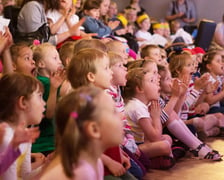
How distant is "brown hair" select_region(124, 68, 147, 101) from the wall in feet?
20.6

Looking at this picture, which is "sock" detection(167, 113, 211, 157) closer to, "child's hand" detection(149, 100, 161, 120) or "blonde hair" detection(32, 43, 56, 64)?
"child's hand" detection(149, 100, 161, 120)

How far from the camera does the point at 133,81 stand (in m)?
3.56

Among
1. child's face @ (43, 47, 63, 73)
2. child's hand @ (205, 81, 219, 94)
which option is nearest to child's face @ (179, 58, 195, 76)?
child's hand @ (205, 81, 219, 94)

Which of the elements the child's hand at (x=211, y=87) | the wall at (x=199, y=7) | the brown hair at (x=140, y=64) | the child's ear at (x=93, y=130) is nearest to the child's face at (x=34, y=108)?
the child's ear at (x=93, y=130)

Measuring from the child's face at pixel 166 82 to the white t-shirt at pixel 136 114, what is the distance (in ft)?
2.01

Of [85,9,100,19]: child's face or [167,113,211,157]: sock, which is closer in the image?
[167,113,211,157]: sock

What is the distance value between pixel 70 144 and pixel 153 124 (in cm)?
183

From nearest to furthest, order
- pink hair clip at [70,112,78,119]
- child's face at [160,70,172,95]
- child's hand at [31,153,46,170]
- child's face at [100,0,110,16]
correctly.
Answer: pink hair clip at [70,112,78,119]
child's hand at [31,153,46,170]
child's face at [160,70,172,95]
child's face at [100,0,110,16]

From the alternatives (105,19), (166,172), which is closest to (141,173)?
(166,172)

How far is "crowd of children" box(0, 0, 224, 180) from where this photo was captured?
1774 millimetres

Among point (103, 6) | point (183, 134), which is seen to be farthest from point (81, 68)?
point (103, 6)

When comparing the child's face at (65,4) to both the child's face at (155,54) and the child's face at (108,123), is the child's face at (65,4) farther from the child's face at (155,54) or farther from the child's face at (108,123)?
the child's face at (108,123)

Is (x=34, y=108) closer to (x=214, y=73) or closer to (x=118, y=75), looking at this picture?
(x=118, y=75)

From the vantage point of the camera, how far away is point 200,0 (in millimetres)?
9953
